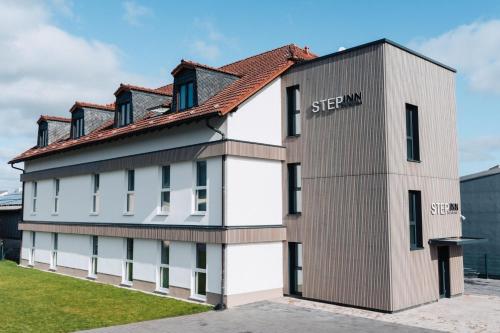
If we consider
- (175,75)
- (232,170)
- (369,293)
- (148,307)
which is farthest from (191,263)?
(175,75)

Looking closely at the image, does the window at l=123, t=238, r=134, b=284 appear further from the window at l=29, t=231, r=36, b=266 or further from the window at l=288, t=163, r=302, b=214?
the window at l=29, t=231, r=36, b=266

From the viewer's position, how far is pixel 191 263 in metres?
17.2

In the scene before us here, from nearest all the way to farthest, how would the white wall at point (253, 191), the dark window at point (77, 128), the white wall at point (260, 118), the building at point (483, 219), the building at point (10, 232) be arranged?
the white wall at point (253, 191) < the white wall at point (260, 118) < the building at point (483, 219) < the dark window at point (77, 128) < the building at point (10, 232)

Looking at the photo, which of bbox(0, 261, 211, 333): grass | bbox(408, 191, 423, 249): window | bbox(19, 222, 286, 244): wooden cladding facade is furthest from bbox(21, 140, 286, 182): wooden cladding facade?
bbox(0, 261, 211, 333): grass

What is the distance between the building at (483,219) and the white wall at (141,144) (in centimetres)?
1563

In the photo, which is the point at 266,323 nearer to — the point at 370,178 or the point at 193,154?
the point at 370,178

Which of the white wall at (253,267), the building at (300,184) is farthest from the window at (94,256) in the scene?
A: the white wall at (253,267)

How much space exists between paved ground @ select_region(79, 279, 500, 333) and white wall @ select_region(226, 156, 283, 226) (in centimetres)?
292

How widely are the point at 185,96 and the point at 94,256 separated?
893 cm

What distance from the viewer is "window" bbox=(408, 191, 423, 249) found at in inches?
642

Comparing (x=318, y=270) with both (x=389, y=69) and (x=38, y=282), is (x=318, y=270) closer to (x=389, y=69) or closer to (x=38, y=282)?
(x=389, y=69)

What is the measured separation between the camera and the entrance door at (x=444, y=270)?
17.3m

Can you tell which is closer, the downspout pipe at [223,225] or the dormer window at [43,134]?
the downspout pipe at [223,225]

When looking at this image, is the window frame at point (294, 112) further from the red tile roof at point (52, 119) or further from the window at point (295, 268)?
the red tile roof at point (52, 119)
